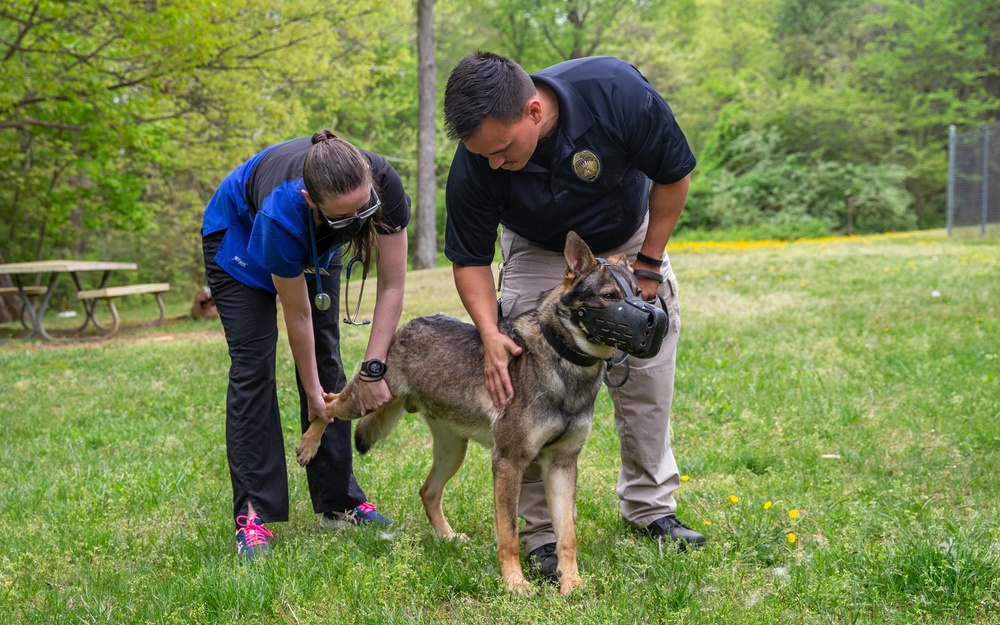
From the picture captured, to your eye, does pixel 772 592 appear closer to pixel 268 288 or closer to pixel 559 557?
pixel 559 557

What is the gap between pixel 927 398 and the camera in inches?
233

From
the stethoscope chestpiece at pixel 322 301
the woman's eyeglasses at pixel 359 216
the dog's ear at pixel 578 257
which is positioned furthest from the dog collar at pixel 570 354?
the stethoscope chestpiece at pixel 322 301

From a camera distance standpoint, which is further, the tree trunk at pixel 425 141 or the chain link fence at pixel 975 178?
the tree trunk at pixel 425 141

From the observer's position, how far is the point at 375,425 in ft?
13.5

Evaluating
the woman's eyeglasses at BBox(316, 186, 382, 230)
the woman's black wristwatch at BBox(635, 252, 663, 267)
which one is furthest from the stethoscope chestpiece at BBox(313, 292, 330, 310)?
the woman's black wristwatch at BBox(635, 252, 663, 267)

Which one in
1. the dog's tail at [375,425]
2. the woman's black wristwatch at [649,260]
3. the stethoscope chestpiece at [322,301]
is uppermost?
the woman's black wristwatch at [649,260]

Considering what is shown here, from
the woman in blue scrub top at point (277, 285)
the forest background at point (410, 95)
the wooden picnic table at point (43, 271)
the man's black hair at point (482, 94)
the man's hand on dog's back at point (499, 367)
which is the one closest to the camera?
the man's black hair at point (482, 94)

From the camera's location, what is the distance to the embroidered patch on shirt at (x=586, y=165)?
3396 mm

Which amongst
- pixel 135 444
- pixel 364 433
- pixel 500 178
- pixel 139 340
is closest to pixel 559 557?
pixel 364 433

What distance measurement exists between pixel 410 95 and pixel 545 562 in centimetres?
3010

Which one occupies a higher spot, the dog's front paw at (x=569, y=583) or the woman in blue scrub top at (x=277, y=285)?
the woman in blue scrub top at (x=277, y=285)

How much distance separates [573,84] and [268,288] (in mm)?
1718

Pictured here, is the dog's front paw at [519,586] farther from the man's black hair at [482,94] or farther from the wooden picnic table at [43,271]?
the wooden picnic table at [43,271]

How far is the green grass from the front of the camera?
125 inches
